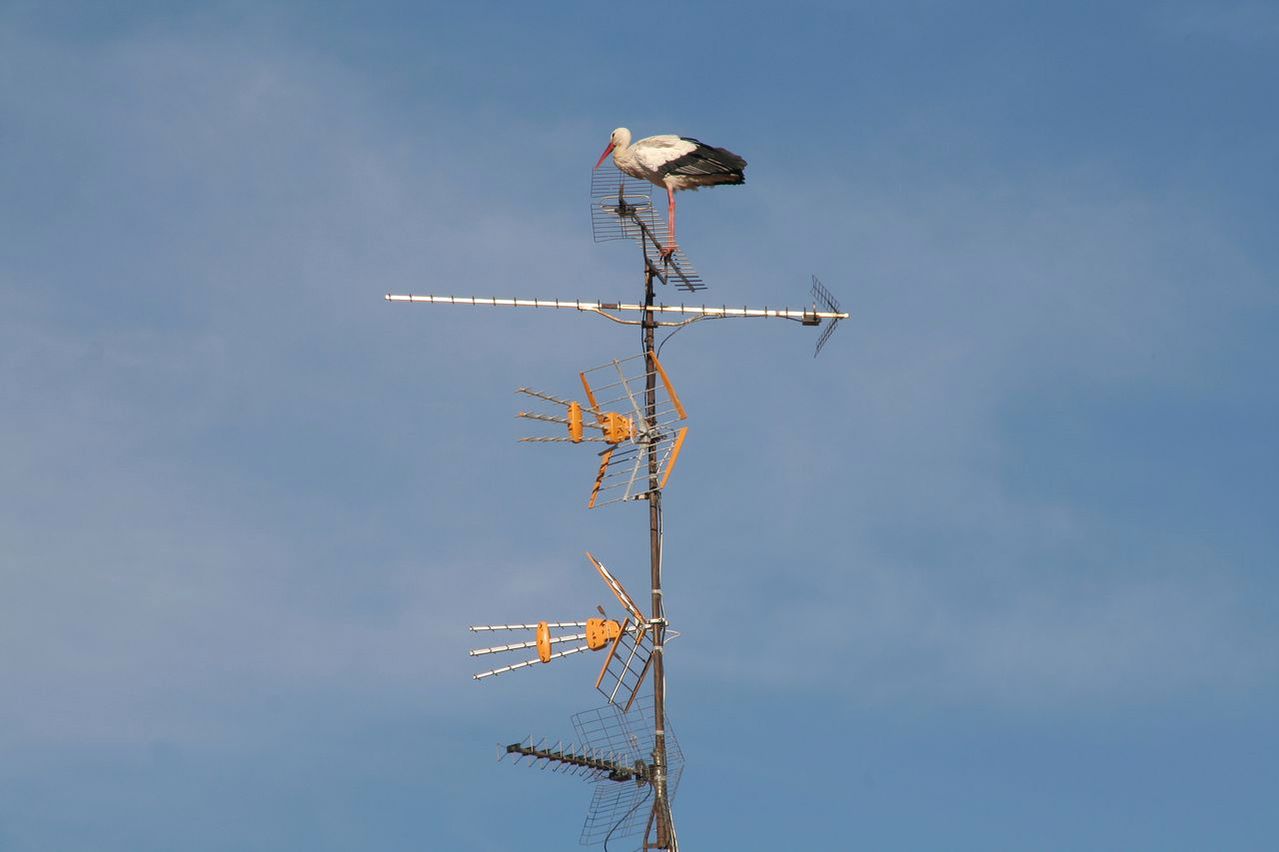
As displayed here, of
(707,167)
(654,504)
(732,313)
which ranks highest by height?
(707,167)

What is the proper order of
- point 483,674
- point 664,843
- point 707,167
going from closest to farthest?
1. point 664,843
2. point 483,674
3. point 707,167

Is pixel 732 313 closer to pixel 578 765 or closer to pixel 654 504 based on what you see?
pixel 654 504

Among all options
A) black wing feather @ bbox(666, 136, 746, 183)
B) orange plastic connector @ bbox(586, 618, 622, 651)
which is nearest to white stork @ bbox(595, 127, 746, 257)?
black wing feather @ bbox(666, 136, 746, 183)

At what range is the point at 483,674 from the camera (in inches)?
1457

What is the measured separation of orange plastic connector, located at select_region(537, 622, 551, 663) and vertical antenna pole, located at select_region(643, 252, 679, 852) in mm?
1949

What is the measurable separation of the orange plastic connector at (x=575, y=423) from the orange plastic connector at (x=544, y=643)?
303cm

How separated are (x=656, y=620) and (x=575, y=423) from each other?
12.0 feet

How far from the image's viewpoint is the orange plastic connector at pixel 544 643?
122 ft

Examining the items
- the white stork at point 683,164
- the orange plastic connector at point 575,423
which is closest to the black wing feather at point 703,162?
the white stork at point 683,164

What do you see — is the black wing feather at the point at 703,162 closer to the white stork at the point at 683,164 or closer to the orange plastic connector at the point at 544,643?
the white stork at the point at 683,164

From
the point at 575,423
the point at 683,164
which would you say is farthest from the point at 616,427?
the point at 683,164

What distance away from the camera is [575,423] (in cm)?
3784

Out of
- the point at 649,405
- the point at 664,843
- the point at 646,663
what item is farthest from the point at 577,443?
the point at 664,843

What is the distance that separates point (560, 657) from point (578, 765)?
2590mm
